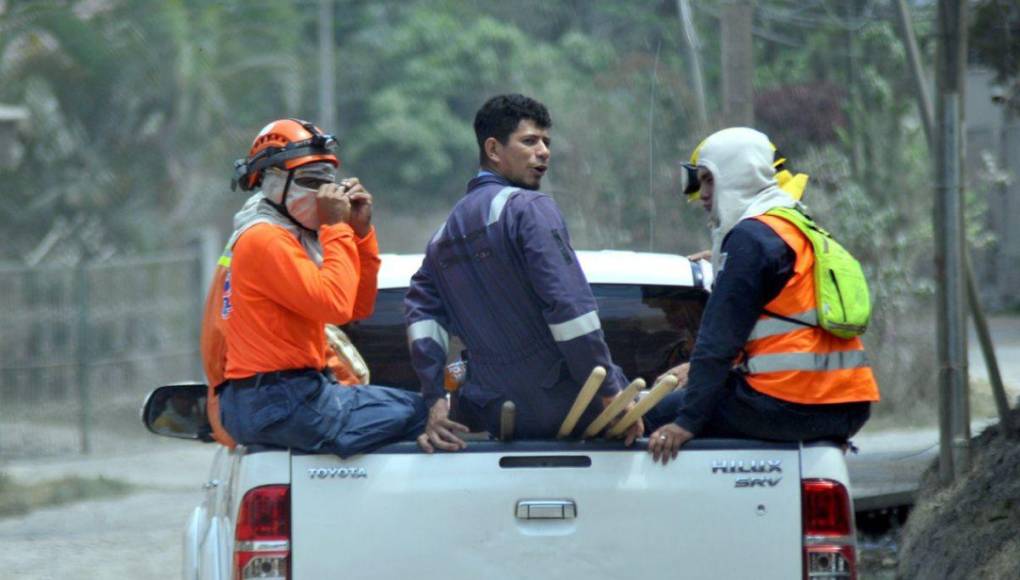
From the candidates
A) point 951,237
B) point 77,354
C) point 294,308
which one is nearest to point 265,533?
point 294,308

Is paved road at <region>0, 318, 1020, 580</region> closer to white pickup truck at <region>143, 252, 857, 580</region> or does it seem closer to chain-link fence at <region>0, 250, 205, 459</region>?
chain-link fence at <region>0, 250, 205, 459</region>

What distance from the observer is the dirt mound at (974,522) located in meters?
5.55

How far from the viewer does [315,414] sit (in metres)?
4.15

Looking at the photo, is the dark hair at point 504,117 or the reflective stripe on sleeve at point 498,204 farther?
the dark hair at point 504,117

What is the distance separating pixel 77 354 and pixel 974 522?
861 centimetres

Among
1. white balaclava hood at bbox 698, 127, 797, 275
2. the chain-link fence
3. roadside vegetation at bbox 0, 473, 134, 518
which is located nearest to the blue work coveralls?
white balaclava hood at bbox 698, 127, 797, 275

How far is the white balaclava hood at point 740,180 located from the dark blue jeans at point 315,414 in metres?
1.04

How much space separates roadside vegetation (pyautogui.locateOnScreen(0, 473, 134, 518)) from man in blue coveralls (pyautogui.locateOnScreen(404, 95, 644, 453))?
6.13 metres

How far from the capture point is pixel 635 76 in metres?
14.3

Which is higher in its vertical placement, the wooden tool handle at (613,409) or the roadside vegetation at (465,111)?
the roadside vegetation at (465,111)

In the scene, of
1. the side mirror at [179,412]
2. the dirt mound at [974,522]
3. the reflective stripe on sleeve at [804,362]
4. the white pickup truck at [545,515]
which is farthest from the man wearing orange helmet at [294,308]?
the dirt mound at [974,522]

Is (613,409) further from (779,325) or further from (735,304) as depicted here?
(779,325)

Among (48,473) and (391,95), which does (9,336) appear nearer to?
(48,473)

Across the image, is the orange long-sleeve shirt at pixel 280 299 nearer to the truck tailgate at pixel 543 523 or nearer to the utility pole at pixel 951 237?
the truck tailgate at pixel 543 523
